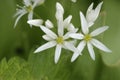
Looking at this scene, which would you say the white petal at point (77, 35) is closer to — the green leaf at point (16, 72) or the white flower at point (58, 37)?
the white flower at point (58, 37)

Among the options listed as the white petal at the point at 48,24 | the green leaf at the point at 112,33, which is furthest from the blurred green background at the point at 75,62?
the white petal at the point at 48,24

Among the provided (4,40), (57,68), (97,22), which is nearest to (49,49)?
(57,68)

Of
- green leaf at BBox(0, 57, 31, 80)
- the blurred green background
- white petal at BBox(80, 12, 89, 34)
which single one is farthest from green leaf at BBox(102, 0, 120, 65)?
green leaf at BBox(0, 57, 31, 80)

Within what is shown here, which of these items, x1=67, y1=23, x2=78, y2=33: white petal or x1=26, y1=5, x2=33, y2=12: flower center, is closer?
x1=67, y1=23, x2=78, y2=33: white petal

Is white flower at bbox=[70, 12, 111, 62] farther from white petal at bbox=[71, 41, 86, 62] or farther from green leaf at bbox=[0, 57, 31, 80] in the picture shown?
green leaf at bbox=[0, 57, 31, 80]

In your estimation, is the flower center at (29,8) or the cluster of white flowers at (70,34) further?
the flower center at (29,8)

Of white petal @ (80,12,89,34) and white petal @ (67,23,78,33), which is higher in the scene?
white petal @ (80,12,89,34)

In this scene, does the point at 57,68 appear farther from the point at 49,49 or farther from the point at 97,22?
the point at 97,22

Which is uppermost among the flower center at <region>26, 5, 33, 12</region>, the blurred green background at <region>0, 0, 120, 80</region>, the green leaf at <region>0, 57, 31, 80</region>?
the flower center at <region>26, 5, 33, 12</region>

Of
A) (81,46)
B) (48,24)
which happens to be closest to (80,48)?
(81,46)

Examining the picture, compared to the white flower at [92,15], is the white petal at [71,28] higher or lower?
lower
